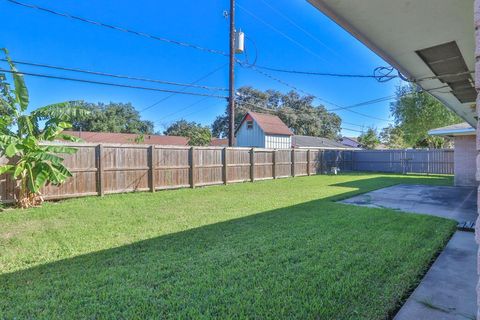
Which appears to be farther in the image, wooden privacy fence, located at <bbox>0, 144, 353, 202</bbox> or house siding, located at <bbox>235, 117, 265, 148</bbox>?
house siding, located at <bbox>235, 117, 265, 148</bbox>

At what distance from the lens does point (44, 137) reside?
7.86 m

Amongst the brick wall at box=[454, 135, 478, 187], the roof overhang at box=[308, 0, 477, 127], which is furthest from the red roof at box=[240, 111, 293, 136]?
the roof overhang at box=[308, 0, 477, 127]

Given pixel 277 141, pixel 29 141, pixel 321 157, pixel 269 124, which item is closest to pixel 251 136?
pixel 269 124

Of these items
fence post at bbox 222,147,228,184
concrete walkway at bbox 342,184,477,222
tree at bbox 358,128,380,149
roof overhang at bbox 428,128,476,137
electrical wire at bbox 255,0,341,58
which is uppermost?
electrical wire at bbox 255,0,341,58

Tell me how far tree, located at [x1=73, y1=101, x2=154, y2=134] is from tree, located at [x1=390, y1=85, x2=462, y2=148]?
30.8 metres

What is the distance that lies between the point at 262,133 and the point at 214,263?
76.5ft

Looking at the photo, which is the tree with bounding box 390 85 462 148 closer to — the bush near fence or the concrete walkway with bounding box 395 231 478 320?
the bush near fence

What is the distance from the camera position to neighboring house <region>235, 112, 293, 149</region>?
26.5 m

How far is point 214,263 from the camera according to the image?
11.4ft

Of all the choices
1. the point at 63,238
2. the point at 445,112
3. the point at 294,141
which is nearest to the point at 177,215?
the point at 63,238

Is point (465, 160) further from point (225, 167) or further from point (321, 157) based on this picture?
point (225, 167)

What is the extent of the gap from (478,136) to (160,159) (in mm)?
10251

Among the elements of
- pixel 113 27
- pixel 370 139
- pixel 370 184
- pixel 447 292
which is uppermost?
pixel 113 27

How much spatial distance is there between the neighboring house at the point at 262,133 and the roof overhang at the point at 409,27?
22.6 m
